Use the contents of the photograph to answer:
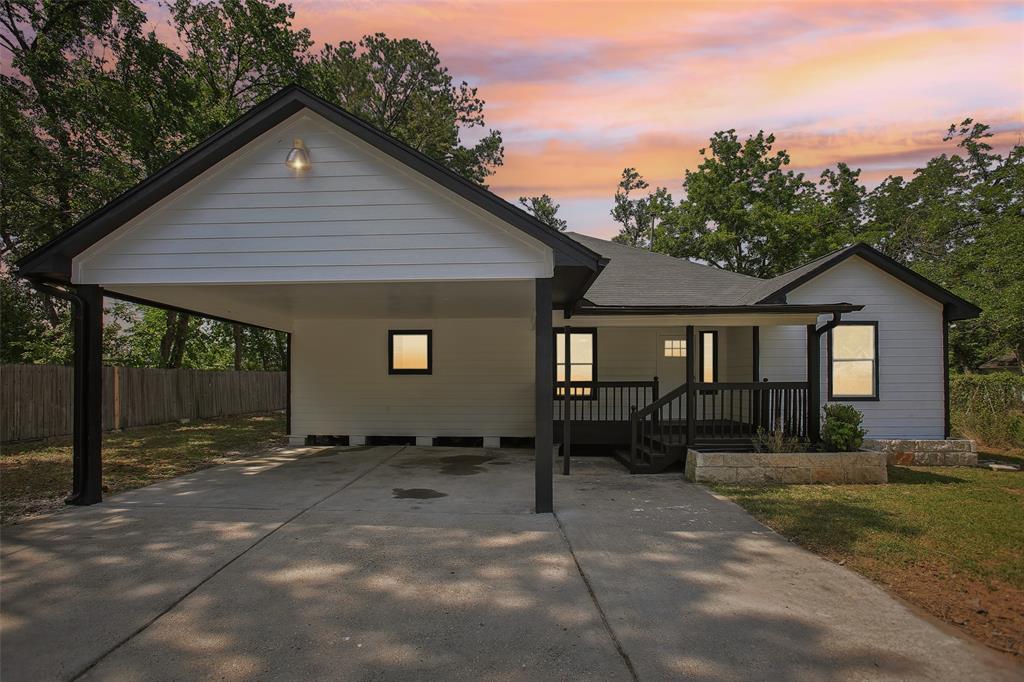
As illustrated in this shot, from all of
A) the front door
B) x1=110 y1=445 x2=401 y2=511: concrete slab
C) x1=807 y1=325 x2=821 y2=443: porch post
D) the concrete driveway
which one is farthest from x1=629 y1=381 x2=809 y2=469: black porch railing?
x1=110 y1=445 x2=401 y2=511: concrete slab

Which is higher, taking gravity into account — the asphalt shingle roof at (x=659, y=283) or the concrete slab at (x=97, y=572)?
the asphalt shingle roof at (x=659, y=283)

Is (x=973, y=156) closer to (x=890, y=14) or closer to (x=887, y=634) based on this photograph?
(x=890, y=14)

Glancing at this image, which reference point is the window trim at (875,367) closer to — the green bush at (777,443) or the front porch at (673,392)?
the front porch at (673,392)

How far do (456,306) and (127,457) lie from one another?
276 inches

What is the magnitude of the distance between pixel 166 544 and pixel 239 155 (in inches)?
178

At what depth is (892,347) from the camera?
11.1 m

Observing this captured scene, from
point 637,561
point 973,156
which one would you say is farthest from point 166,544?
point 973,156

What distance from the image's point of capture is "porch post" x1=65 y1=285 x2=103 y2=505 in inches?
267

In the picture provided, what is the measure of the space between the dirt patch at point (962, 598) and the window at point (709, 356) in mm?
7635

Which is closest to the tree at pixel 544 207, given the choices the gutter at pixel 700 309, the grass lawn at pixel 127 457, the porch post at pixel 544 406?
the grass lawn at pixel 127 457

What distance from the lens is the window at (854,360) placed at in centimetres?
1106

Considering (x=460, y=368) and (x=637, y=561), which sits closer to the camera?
(x=637, y=561)

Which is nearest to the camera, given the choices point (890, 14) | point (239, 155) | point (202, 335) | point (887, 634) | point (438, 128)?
point (887, 634)

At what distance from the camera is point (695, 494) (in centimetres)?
761
